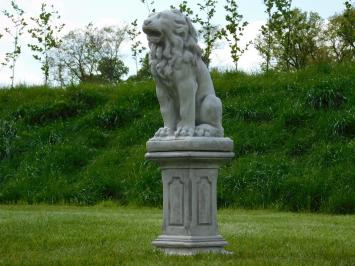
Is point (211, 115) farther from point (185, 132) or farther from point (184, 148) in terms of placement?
point (184, 148)

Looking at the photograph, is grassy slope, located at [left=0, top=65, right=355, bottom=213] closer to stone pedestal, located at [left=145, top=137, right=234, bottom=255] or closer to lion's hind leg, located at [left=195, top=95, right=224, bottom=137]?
lion's hind leg, located at [left=195, top=95, right=224, bottom=137]

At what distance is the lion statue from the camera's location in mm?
8180

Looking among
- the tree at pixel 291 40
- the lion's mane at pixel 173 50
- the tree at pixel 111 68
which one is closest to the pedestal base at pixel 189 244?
the lion's mane at pixel 173 50

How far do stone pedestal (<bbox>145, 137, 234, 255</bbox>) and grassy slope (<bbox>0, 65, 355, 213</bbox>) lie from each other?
7.46 meters

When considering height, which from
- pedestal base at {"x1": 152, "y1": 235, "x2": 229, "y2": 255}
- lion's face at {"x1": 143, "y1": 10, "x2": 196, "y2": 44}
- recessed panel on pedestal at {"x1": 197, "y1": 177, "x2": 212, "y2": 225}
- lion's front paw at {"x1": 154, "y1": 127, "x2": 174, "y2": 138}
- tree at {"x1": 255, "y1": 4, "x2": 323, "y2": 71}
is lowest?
pedestal base at {"x1": 152, "y1": 235, "x2": 229, "y2": 255}

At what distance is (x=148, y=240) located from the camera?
376 inches

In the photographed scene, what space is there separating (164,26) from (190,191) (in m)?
1.66

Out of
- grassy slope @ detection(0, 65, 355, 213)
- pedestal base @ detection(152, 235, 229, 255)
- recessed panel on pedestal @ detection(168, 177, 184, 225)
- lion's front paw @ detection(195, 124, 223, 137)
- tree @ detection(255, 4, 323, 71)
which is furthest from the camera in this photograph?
tree @ detection(255, 4, 323, 71)

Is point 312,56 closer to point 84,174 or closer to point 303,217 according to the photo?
point 84,174

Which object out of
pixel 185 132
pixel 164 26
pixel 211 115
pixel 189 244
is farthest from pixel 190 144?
pixel 164 26

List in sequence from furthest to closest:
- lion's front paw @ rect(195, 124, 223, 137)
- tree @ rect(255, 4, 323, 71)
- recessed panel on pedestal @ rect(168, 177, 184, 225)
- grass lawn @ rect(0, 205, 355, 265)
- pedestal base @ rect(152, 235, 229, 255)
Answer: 1. tree @ rect(255, 4, 323, 71)
2. lion's front paw @ rect(195, 124, 223, 137)
3. recessed panel on pedestal @ rect(168, 177, 184, 225)
4. pedestal base @ rect(152, 235, 229, 255)
5. grass lawn @ rect(0, 205, 355, 265)

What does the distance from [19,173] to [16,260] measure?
11.8 metres

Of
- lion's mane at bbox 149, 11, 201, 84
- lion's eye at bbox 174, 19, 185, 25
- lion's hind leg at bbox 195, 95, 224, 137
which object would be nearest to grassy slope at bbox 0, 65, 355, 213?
lion's hind leg at bbox 195, 95, 224, 137

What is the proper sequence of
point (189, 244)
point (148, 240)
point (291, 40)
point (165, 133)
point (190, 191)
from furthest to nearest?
1. point (291, 40)
2. point (148, 240)
3. point (165, 133)
4. point (190, 191)
5. point (189, 244)
